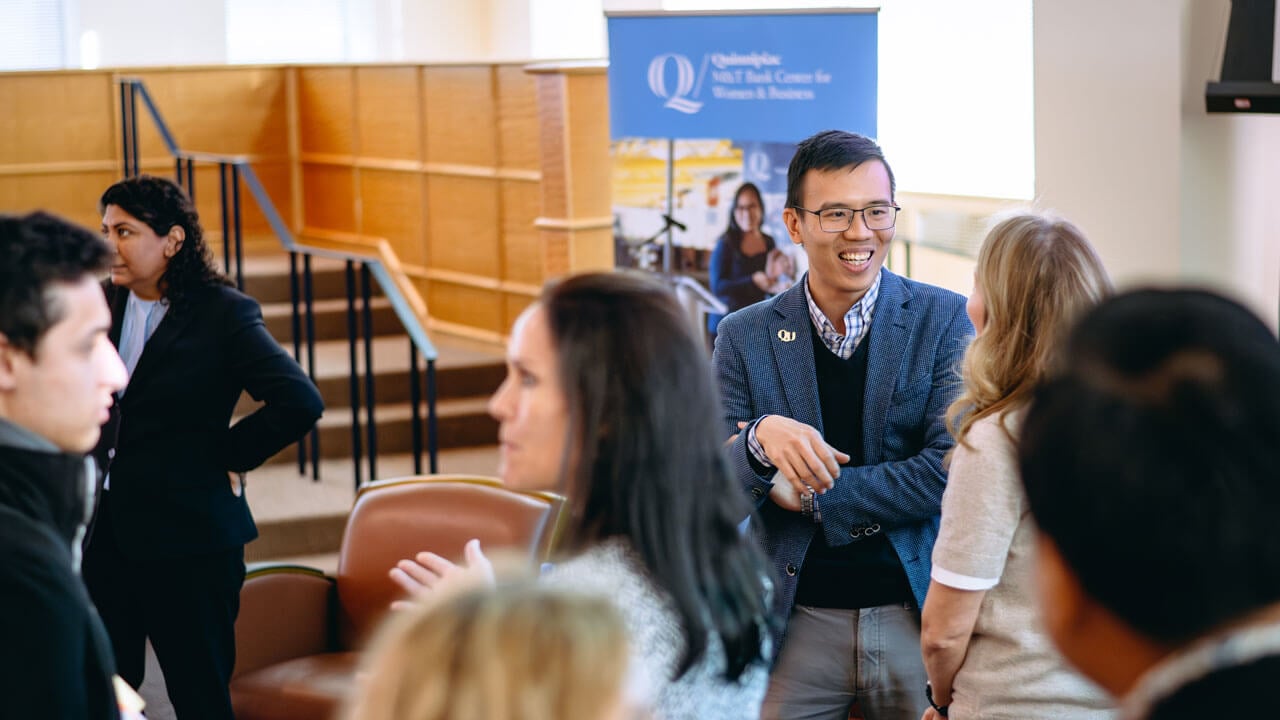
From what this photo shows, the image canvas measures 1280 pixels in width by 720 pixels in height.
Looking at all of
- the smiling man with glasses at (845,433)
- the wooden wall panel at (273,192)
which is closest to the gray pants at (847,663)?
the smiling man with glasses at (845,433)

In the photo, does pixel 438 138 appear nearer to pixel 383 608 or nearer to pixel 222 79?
pixel 222 79

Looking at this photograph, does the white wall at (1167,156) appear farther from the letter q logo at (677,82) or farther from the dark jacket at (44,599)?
the dark jacket at (44,599)

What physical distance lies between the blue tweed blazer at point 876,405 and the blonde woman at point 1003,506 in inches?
10.9

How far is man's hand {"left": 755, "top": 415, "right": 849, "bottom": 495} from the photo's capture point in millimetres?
2051

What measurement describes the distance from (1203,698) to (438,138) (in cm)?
722

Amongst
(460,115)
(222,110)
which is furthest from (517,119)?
(222,110)

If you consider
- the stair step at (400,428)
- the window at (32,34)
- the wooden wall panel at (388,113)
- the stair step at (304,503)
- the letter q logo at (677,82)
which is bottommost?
the stair step at (304,503)

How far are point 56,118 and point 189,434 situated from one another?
19.9 ft

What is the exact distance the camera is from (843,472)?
7.20 feet

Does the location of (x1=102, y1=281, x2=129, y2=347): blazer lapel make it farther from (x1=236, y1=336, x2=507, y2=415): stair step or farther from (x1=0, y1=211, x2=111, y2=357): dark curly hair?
(x1=236, y1=336, x2=507, y2=415): stair step

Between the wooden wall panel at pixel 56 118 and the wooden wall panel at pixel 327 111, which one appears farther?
the wooden wall panel at pixel 327 111

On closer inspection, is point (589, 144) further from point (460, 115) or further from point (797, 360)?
point (797, 360)

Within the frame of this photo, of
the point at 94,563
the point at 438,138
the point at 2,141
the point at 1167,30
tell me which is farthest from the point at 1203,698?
the point at 2,141

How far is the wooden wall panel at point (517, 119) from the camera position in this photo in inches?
279
